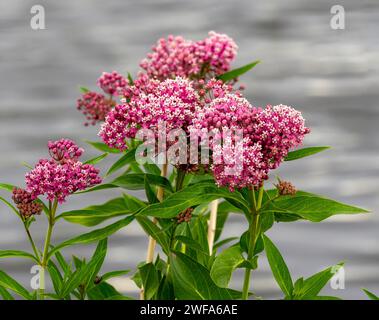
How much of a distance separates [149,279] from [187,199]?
0.94ft

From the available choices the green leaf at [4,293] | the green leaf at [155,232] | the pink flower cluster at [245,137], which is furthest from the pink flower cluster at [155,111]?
the green leaf at [4,293]

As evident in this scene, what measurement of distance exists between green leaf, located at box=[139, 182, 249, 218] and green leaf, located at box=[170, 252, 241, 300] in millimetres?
140

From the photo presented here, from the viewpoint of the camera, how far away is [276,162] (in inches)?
49.5

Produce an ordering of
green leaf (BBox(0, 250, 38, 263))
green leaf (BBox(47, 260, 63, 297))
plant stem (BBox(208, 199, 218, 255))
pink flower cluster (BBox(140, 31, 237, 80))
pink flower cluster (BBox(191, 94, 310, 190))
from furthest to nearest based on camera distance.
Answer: plant stem (BBox(208, 199, 218, 255)) → pink flower cluster (BBox(140, 31, 237, 80)) → green leaf (BBox(47, 260, 63, 297)) → green leaf (BBox(0, 250, 38, 263)) → pink flower cluster (BBox(191, 94, 310, 190))

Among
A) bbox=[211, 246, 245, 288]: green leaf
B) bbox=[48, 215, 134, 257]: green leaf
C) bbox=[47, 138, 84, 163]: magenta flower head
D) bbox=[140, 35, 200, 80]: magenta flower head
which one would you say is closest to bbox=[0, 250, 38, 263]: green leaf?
bbox=[48, 215, 134, 257]: green leaf

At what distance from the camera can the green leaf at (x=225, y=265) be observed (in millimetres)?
1363

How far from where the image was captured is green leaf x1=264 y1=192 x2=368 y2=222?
1290 mm

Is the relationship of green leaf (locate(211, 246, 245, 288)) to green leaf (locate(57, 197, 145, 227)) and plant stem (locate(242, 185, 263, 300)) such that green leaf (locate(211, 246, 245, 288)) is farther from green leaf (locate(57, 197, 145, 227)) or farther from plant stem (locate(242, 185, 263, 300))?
green leaf (locate(57, 197, 145, 227))

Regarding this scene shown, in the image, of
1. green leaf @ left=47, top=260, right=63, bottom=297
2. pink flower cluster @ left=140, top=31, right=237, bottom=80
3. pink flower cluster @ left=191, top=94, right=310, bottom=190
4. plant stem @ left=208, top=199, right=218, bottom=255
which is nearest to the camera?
pink flower cluster @ left=191, top=94, right=310, bottom=190

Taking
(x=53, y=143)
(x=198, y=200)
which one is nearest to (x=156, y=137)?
(x=198, y=200)

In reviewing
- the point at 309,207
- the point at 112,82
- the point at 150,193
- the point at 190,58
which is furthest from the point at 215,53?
the point at 309,207

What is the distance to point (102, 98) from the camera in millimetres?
1756

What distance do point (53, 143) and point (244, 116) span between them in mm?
408
